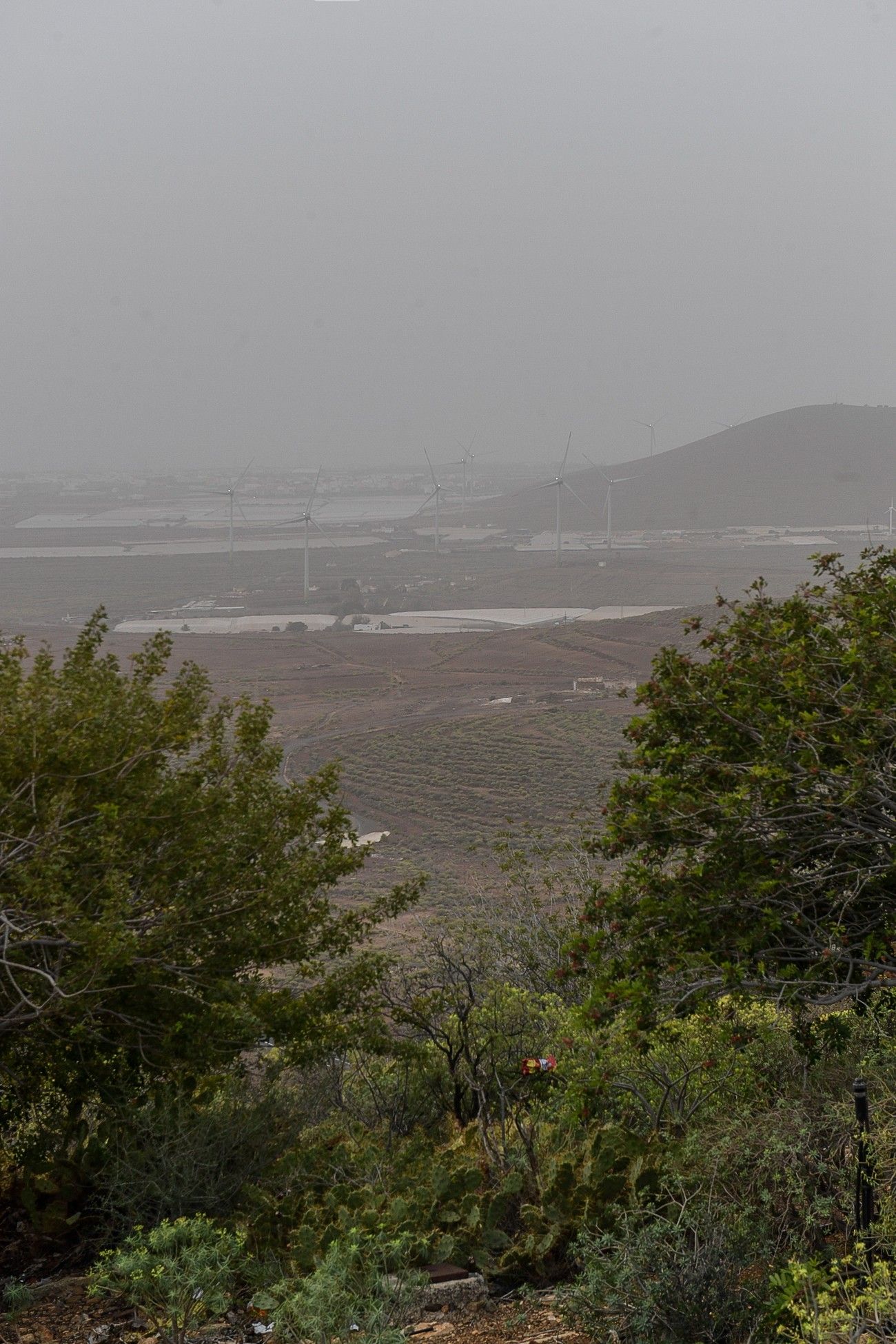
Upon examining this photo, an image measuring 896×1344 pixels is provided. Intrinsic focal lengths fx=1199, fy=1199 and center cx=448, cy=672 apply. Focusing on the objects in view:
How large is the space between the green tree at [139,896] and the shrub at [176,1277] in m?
1.47

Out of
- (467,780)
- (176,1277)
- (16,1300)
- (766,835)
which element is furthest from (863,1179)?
(467,780)

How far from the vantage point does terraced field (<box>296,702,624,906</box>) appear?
5197 cm

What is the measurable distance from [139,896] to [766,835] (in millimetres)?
4483

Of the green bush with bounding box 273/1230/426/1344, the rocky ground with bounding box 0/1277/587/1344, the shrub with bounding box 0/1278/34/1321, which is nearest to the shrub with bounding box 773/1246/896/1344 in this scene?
the rocky ground with bounding box 0/1277/587/1344

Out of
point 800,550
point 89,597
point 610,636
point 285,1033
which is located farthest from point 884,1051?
point 800,550

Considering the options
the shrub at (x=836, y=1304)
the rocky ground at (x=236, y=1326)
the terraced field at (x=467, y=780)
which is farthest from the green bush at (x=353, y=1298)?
the terraced field at (x=467, y=780)

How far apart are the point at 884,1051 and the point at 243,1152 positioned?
4149mm

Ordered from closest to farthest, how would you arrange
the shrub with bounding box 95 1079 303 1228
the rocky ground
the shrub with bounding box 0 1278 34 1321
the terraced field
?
the rocky ground, the shrub with bounding box 0 1278 34 1321, the shrub with bounding box 95 1079 303 1228, the terraced field

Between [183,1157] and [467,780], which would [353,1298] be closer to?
[183,1157]

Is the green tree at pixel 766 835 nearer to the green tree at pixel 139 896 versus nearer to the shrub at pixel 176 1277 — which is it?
the shrub at pixel 176 1277

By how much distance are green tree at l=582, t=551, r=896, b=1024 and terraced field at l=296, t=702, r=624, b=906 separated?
33469 millimetres

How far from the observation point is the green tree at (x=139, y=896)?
7836 millimetres

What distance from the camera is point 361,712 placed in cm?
8719

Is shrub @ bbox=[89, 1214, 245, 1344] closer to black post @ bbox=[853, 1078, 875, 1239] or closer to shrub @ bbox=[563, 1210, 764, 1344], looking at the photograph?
shrub @ bbox=[563, 1210, 764, 1344]
